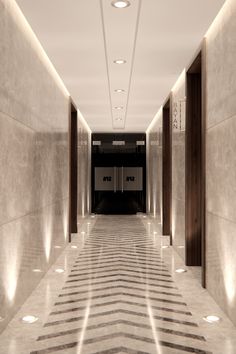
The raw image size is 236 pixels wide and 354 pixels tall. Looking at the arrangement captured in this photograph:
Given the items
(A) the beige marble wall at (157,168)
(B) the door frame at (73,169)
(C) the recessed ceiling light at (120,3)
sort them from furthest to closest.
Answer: (A) the beige marble wall at (157,168), (B) the door frame at (73,169), (C) the recessed ceiling light at (120,3)

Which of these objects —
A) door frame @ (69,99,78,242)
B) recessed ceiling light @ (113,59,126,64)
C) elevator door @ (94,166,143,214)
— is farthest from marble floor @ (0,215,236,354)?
elevator door @ (94,166,143,214)

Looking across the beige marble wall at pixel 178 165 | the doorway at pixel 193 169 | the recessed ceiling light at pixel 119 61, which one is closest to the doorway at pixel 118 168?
the beige marble wall at pixel 178 165

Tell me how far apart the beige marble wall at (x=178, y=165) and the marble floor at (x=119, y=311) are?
0.46 meters

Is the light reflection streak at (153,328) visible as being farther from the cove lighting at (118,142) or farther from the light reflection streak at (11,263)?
the cove lighting at (118,142)

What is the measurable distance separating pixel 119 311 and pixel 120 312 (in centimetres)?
3

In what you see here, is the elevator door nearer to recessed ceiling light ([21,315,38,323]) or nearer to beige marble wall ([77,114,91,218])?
beige marble wall ([77,114,91,218])

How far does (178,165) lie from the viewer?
23.5 feet

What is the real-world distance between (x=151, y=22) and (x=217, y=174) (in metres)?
1.77

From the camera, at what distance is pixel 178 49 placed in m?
5.28

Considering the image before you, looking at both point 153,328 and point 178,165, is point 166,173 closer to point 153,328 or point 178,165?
point 178,165

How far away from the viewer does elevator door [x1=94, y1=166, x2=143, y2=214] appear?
1487cm

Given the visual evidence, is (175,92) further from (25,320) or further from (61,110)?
(25,320)

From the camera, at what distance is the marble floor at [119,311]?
10.6 ft

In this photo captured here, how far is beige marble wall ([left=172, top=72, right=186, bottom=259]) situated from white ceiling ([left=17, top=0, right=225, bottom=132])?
0.31 m
